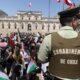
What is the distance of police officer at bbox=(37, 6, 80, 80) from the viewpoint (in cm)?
468

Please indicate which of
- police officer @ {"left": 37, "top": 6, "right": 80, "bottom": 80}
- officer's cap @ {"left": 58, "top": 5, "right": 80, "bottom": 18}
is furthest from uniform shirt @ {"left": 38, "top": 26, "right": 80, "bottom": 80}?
officer's cap @ {"left": 58, "top": 5, "right": 80, "bottom": 18}

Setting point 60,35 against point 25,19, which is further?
point 25,19

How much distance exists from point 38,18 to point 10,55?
11475 centimetres

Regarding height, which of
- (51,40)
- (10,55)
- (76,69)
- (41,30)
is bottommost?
(41,30)

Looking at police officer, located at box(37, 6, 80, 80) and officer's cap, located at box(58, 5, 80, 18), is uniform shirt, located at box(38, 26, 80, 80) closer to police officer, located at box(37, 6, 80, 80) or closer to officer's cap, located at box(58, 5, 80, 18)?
police officer, located at box(37, 6, 80, 80)

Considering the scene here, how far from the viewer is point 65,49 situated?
471 cm

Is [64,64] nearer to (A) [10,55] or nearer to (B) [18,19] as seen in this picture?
(A) [10,55]

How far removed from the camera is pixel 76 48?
4.71m

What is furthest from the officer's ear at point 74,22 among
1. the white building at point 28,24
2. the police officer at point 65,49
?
the white building at point 28,24

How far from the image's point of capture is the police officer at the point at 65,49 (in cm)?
468

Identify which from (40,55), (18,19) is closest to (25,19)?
(18,19)

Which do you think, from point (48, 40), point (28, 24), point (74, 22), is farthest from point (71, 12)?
point (28, 24)

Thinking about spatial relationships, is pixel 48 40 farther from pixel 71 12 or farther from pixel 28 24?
pixel 28 24

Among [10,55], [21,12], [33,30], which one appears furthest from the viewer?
[21,12]
